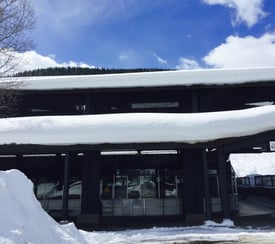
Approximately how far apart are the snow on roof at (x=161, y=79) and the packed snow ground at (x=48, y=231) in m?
6.93

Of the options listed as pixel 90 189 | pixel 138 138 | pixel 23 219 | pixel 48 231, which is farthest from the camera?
pixel 90 189

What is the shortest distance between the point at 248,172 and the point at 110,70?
2022 centimetres

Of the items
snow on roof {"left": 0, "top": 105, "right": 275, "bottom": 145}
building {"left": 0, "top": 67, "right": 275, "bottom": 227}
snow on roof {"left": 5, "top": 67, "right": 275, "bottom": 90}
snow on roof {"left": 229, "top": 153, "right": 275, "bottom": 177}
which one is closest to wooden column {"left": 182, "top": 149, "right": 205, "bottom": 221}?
building {"left": 0, "top": 67, "right": 275, "bottom": 227}

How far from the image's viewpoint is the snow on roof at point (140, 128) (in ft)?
43.3

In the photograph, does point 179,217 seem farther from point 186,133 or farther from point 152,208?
point 186,133

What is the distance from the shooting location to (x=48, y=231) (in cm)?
753

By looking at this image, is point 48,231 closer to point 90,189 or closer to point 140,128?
point 140,128

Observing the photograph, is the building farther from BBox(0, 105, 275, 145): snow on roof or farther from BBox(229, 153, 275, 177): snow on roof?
BBox(229, 153, 275, 177): snow on roof

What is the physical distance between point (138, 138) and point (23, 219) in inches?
269

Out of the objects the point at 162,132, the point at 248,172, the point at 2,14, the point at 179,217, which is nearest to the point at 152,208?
the point at 179,217

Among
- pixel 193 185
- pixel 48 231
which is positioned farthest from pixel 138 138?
pixel 48 231

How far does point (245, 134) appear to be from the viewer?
42.3 feet

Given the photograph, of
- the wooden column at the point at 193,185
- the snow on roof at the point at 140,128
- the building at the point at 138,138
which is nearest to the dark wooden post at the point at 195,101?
the building at the point at 138,138

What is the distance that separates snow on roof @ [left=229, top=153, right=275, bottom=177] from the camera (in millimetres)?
40844
